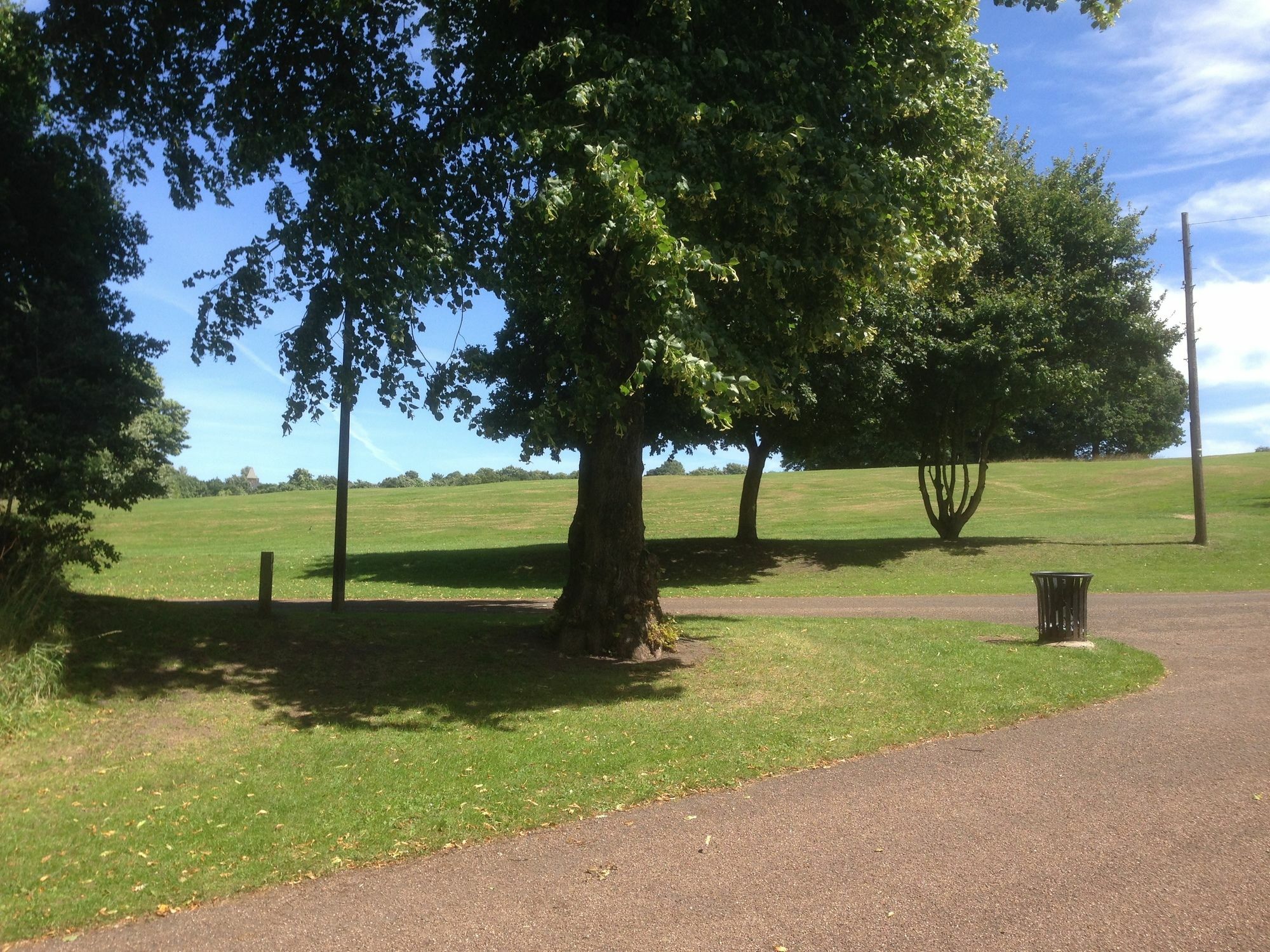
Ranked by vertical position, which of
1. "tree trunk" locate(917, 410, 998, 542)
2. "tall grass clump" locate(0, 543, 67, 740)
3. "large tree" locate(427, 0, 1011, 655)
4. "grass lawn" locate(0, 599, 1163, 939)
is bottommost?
"grass lawn" locate(0, 599, 1163, 939)

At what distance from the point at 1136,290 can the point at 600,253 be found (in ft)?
75.8

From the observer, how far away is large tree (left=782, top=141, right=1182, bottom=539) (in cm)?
2448

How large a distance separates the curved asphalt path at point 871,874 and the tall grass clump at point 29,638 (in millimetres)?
4003

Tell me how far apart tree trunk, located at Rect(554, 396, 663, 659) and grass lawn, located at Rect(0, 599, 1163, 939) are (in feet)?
1.29

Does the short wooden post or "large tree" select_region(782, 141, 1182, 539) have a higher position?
"large tree" select_region(782, 141, 1182, 539)

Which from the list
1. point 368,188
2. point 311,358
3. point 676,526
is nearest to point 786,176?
point 368,188

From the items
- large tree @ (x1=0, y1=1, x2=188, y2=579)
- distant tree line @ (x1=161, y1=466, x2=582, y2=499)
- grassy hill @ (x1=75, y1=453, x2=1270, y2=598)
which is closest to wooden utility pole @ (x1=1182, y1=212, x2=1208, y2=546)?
grassy hill @ (x1=75, y1=453, x2=1270, y2=598)

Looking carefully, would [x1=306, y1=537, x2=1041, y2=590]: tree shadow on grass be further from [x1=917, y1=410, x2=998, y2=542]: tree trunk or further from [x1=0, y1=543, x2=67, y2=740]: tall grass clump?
[x1=0, y1=543, x2=67, y2=740]: tall grass clump

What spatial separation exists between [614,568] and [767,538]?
72.8 ft

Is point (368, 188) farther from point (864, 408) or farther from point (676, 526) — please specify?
point (676, 526)

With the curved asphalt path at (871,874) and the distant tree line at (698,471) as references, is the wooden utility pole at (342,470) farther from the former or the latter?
the distant tree line at (698,471)

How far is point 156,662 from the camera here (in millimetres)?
9359

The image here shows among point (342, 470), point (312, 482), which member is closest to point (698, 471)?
point (312, 482)

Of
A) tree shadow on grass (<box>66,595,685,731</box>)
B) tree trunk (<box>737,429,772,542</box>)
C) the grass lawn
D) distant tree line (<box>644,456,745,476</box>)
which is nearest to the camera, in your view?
the grass lawn
